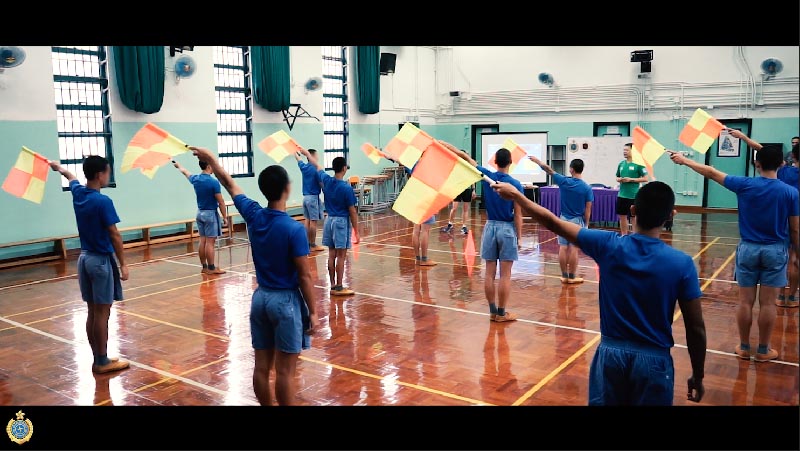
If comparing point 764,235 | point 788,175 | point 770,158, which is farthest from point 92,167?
point 788,175

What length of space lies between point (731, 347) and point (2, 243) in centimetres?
1056

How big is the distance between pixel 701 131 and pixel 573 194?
207 centimetres

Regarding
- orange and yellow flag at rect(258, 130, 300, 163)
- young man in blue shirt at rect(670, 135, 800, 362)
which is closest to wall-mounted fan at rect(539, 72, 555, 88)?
orange and yellow flag at rect(258, 130, 300, 163)

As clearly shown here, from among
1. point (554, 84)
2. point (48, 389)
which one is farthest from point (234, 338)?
point (554, 84)

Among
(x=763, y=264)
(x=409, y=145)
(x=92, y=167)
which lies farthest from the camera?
(x=409, y=145)

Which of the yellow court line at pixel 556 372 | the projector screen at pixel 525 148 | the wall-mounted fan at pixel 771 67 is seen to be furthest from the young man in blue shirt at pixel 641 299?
the wall-mounted fan at pixel 771 67

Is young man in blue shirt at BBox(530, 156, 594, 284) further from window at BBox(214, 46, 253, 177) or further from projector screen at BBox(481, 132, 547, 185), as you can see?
window at BBox(214, 46, 253, 177)

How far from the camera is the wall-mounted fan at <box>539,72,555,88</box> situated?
17.4 metres

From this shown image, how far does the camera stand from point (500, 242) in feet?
20.7

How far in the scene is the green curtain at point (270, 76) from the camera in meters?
14.1

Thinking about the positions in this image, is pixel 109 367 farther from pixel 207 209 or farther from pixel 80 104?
pixel 80 104

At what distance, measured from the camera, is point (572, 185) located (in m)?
7.78

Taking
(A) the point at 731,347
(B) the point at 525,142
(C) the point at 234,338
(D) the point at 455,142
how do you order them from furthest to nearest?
(D) the point at 455,142, (B) the point at 525,142, (C) the point at 234,338, (A) the point at 731,347
